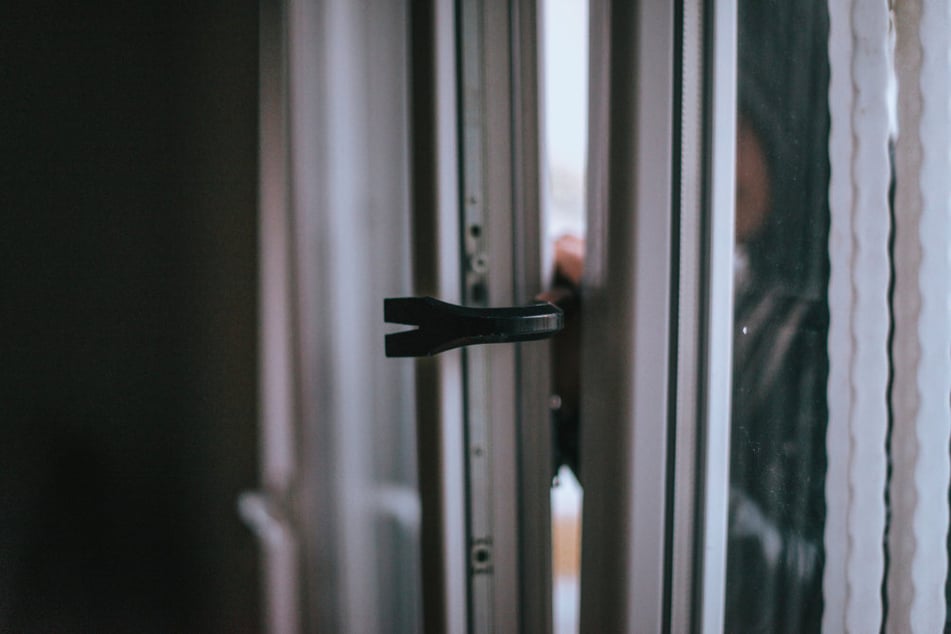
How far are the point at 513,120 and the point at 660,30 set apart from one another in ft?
0.57

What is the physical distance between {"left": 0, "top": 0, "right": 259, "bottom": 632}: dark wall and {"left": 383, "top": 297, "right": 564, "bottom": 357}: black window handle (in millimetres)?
125

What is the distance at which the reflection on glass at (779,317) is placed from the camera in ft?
1.94

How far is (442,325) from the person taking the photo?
1.56 feet

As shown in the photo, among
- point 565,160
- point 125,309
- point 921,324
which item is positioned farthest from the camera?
point 565,160

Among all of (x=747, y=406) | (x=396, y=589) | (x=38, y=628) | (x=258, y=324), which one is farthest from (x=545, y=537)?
(x=38, y=628)

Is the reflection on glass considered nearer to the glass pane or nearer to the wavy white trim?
the wavy white trim

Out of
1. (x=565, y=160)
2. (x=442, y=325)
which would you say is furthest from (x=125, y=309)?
(x=565, y=160)

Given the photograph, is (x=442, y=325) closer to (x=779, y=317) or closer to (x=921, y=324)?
(x=779, y=317)

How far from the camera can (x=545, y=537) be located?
1.94 ft

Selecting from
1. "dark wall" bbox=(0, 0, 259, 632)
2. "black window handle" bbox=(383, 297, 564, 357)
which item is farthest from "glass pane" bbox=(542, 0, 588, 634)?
"dark wall" bbox=(0, 0, 259, 632)

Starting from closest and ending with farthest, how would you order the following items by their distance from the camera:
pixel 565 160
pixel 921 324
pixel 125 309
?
pixel 125 309, pixel 921 324, pixel 565 160

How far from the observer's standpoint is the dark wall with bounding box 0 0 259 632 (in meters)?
0.44

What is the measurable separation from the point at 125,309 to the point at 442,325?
0.87 feet

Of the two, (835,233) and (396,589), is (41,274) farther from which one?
(835,233)
